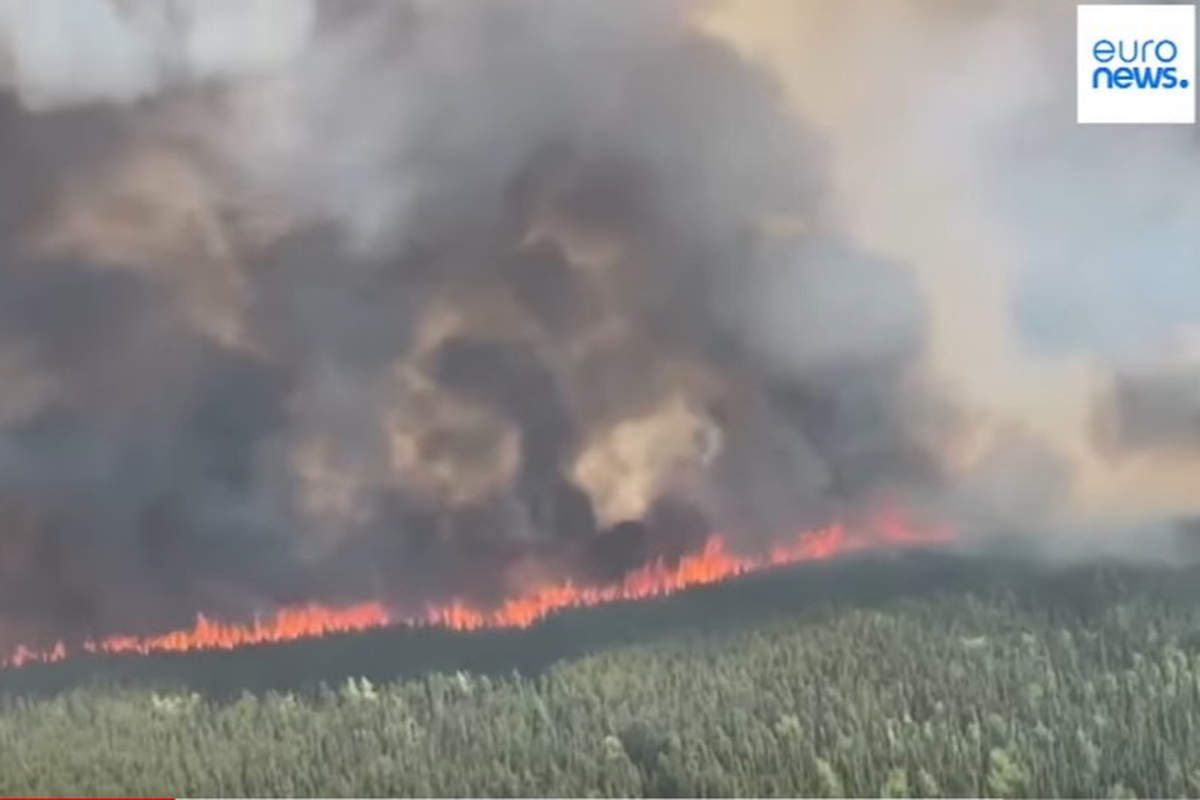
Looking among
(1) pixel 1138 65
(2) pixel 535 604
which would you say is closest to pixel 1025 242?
(1) pixel 1138 65

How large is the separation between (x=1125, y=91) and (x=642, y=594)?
1.01 m

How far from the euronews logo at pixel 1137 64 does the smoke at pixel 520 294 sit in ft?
0.14

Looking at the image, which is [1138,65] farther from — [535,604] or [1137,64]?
[535,604]

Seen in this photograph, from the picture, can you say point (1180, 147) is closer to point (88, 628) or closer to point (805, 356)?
point (805, 356)

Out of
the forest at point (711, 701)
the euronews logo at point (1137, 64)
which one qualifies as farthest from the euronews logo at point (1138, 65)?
the forest at point (711, 701)

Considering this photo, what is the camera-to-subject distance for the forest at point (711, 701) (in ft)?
7.06

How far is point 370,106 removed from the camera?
2254mm

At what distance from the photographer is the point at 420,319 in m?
2.25

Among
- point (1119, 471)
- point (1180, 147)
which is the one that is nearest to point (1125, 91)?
point (1180, 147)

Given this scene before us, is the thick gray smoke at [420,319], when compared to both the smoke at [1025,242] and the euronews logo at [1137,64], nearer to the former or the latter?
the smoke at [1025,242]

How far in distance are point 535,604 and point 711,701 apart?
291mm

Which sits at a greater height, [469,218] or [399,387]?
[469,218]

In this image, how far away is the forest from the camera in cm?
215

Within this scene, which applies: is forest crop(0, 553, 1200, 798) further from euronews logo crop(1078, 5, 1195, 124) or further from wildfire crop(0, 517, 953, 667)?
euronews logo crop(1078, 5, 1195, 124)
